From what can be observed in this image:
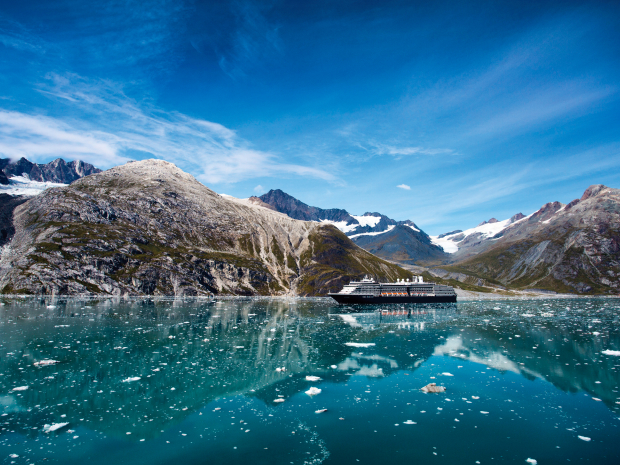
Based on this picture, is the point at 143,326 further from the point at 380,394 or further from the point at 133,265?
the point at 133,265

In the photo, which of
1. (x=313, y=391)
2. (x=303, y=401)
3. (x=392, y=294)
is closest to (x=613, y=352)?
(x=313, y=391)

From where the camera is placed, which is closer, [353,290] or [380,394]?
[380,394]

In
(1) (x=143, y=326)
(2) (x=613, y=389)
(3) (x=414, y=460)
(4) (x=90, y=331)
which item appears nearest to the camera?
(3) (x=414, y=460)

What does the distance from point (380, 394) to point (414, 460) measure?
10296mm

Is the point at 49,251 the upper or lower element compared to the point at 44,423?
upper

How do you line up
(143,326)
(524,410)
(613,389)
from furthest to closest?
(143,326)
(613,389)
(524,410)

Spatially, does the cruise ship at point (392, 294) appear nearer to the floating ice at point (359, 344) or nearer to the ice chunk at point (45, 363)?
the floating ice at point (359, 344)

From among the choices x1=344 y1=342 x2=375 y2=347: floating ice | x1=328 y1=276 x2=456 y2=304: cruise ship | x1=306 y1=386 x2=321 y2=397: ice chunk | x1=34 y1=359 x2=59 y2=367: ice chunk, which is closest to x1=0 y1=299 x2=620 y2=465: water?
x1=306 y1=386 x2=321 y2=397: ice chunk

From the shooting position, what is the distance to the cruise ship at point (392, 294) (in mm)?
139500

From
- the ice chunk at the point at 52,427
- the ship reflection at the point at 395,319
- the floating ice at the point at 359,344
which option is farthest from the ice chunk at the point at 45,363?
the ship reflection at the point at 395,319

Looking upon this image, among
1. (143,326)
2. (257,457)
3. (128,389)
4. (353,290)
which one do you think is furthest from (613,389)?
(353,290)

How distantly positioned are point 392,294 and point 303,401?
419 feet

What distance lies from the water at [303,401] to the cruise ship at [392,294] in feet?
297

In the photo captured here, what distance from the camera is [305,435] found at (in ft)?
66.7
